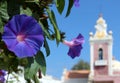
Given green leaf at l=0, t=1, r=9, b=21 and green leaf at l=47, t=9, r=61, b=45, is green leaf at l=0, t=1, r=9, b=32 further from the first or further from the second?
green leaf at l=47, t=9, r=61, b=45

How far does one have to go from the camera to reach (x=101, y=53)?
112 feet

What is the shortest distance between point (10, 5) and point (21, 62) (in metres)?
0.17

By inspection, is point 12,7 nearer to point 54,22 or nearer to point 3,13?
point 3,13

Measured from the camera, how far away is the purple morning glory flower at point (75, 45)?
151 centimetres

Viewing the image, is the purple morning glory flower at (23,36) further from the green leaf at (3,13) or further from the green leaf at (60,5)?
the green leaf at (60,5)

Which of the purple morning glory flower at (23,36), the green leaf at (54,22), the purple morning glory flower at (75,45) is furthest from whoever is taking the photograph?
the purple morning glory flower at (75,45)

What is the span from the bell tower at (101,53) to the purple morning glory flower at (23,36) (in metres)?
31.9

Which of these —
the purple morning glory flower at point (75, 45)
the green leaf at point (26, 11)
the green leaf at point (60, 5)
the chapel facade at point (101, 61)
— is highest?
the chapel facade at point (101, 61)

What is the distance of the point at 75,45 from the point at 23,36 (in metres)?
0.34

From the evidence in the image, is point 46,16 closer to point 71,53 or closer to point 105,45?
point 71,53

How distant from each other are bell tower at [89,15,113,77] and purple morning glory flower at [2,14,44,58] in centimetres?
3190

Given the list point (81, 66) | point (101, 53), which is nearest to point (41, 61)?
point (101, 53)

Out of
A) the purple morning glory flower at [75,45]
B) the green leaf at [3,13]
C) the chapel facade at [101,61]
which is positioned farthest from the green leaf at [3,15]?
the chapel facade at [101,61]

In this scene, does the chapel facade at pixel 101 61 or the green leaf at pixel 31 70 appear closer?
the green leaf at pixel 31 70
